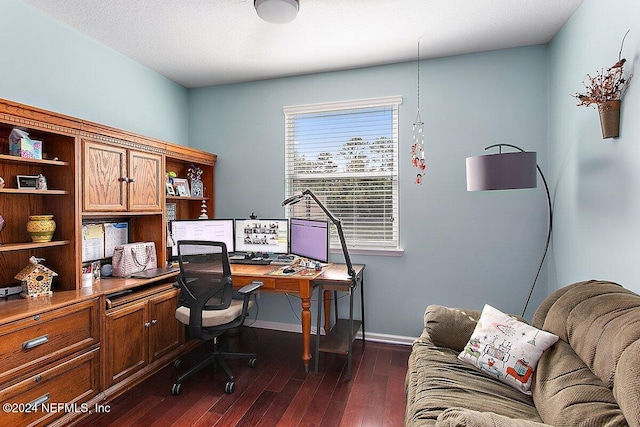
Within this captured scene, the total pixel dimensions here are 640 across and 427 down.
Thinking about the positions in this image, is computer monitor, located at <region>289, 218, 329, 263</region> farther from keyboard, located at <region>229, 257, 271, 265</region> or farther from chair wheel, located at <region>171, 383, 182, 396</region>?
chair wheel, located at <region>171, 383, 182, 396</region>

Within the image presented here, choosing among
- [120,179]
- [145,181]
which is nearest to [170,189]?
[145,181]

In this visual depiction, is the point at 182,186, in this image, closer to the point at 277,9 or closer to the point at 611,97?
the point at 277,9

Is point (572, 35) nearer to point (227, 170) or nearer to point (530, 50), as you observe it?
point (530, 50)

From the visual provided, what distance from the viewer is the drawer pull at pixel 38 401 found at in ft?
6.12

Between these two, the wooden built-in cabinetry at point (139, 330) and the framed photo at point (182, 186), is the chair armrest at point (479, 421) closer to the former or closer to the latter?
the wooden built-in cabinetry at point (139, 330)

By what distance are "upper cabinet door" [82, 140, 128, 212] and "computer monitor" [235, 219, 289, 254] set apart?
110 centimetres

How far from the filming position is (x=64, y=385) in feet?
6.71

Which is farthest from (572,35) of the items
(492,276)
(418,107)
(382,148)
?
(492,276)

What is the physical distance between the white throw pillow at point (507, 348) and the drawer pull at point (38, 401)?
230 centimetres

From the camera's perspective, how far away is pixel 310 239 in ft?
10.0

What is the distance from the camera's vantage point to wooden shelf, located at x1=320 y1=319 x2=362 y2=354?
2.75 meters

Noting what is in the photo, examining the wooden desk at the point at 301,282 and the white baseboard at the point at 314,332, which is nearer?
the wooden desk at the point at 301,282

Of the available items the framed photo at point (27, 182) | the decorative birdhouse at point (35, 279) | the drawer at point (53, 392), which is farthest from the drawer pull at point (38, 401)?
the framed photo at point (27, 182)

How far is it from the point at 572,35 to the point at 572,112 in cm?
54
